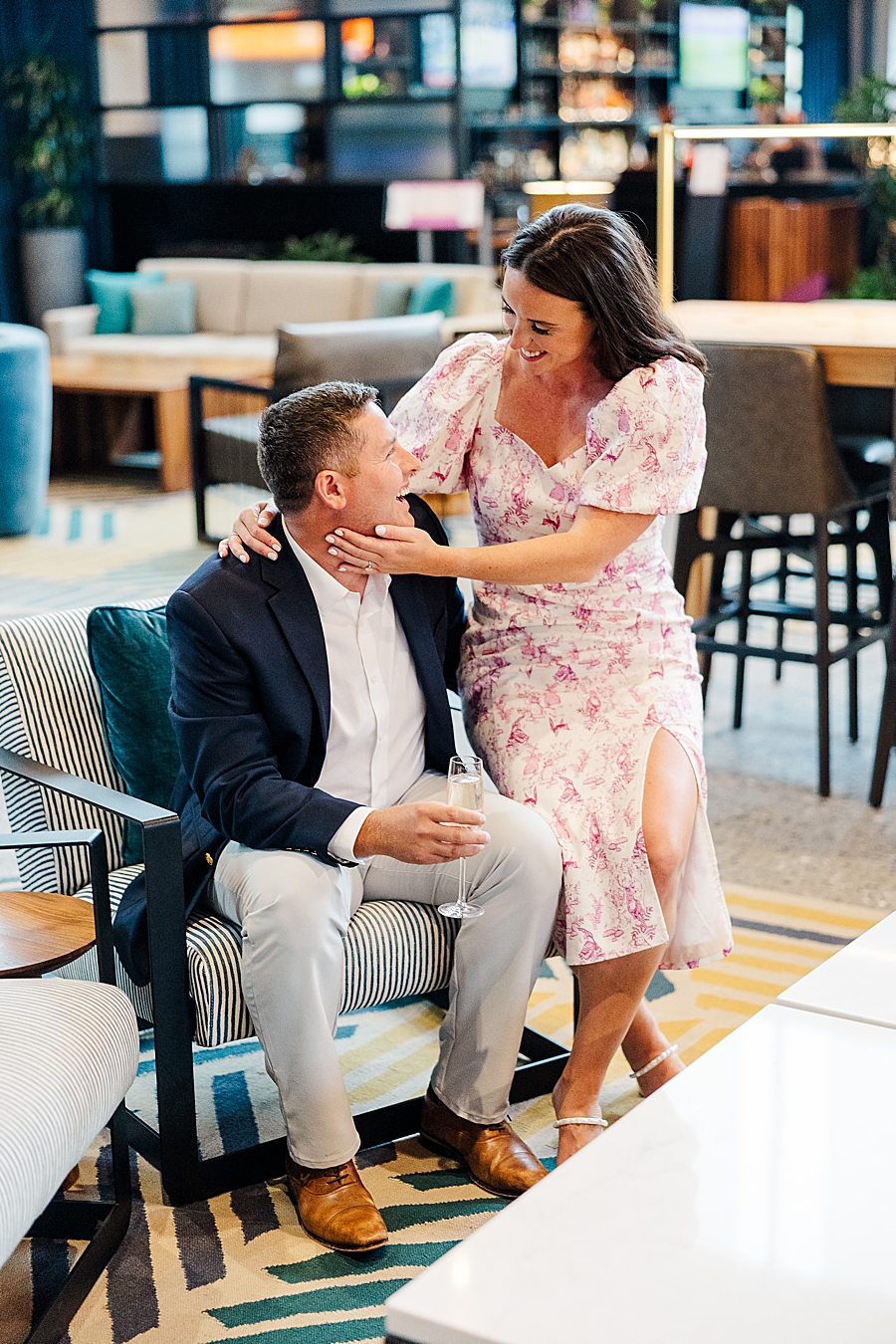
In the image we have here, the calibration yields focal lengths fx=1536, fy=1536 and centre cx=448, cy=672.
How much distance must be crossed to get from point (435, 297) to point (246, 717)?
6329mm

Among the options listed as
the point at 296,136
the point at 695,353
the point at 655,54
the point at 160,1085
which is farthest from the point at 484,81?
the point at 160,1085

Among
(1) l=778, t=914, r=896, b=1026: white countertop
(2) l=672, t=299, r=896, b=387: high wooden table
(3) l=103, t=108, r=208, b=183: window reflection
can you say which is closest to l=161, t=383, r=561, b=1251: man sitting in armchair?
(1) l=778, t=914, r=896, b=1026: white countertop

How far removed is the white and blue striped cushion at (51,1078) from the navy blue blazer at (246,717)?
0.23 m

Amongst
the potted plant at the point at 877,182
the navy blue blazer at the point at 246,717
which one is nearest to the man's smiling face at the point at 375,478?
the navy blue blazer at the point at 246,717

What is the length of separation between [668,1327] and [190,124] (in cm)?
1107

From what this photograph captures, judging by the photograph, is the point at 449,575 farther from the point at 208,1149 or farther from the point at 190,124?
the point at 190,124

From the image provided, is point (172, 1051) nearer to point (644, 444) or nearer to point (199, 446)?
point (644, 444)

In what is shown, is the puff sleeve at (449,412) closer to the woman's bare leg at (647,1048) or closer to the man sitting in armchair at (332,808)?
the man sitting in armchair at (332,808)

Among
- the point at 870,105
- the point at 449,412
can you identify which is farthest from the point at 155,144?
the point at 449,412

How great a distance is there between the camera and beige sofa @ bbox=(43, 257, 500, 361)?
332 inches

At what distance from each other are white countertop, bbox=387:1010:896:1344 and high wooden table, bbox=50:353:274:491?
6.24 meters

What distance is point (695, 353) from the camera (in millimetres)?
2279

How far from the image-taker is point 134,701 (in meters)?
2.28

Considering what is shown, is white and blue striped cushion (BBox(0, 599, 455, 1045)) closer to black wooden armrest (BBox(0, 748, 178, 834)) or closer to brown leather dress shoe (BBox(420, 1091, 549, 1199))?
black wooden armrest (BBox(0, 748, 178, 834))
